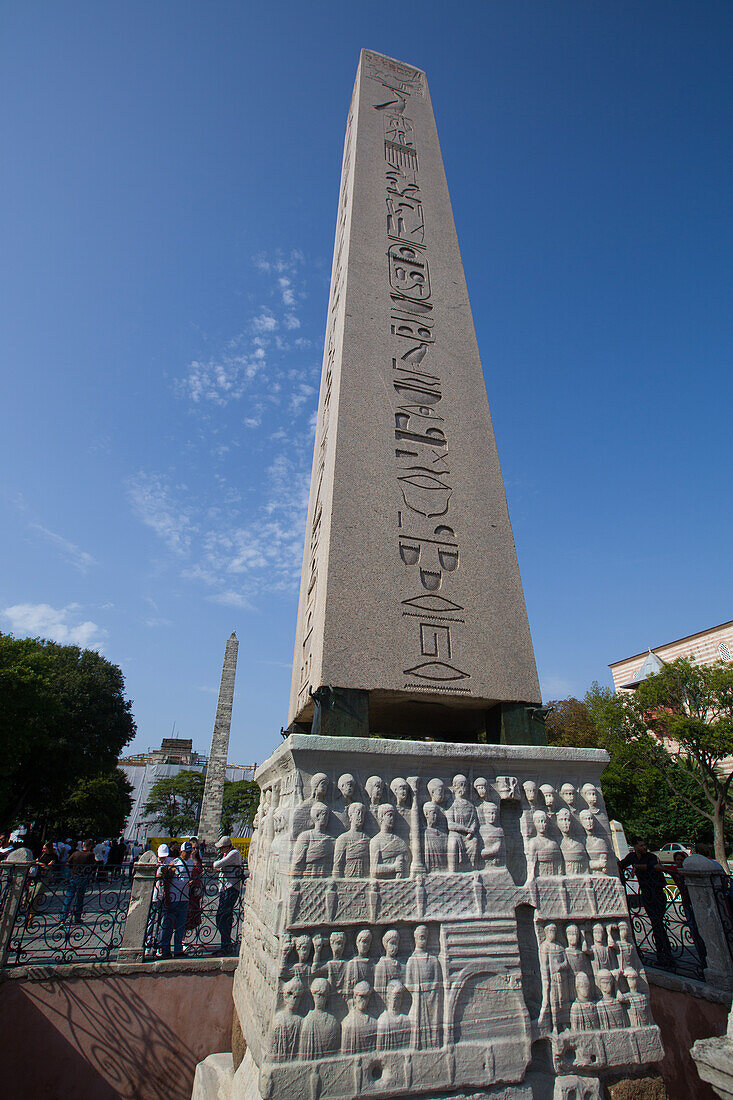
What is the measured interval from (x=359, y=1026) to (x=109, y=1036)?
3642 mm

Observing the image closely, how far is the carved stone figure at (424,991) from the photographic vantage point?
8.75 feet

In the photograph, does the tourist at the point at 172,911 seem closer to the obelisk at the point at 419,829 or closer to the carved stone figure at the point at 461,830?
the obelisk at the point at 419,829

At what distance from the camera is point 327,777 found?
2977 mm

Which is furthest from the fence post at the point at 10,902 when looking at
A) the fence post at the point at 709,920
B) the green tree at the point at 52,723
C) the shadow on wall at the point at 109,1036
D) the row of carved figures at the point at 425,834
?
the green tree at the point at 52,723

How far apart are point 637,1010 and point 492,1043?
0.90m

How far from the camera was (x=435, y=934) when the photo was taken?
2861 mm

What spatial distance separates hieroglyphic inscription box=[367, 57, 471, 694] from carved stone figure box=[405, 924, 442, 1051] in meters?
1.35

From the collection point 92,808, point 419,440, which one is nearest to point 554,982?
point 419,440

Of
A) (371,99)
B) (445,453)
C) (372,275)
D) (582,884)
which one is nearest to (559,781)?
(582,884)

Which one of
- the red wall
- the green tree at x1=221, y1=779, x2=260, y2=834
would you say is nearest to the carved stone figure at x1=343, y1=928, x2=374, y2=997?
the red wall

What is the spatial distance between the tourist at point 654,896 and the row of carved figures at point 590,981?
70.5 inches

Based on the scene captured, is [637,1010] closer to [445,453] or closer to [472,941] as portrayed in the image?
[472,941]

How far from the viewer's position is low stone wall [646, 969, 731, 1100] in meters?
4.04

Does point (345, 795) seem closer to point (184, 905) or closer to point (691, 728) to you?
point (184, 905)
